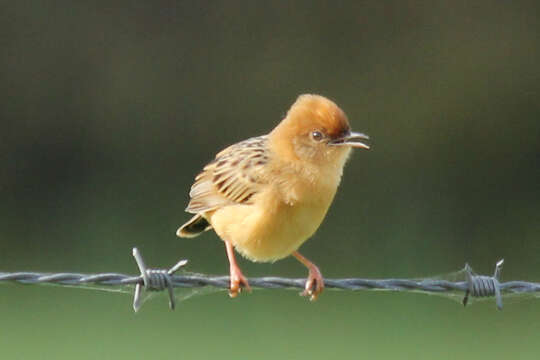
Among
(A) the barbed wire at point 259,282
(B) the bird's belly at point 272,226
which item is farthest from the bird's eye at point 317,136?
(A) the barbed wire at point 259,282

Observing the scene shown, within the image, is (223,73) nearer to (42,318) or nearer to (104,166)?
(104,166)

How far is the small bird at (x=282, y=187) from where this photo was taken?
6.64 meters

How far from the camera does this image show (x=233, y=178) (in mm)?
6996

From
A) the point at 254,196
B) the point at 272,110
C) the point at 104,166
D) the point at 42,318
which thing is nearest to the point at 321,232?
the point at 272,110

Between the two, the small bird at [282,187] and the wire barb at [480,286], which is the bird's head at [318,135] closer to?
the small bird at [282,187]

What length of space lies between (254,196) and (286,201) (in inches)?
8.5

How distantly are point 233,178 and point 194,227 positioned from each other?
689 millimetres

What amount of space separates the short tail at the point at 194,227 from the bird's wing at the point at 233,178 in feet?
0.59

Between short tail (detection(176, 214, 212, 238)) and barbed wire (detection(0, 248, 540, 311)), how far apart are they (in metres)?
1.41

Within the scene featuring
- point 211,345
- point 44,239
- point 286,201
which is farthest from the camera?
point 44,239

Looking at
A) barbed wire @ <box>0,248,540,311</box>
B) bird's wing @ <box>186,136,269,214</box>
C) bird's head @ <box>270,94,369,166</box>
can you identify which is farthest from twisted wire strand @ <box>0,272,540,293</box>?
bird's head @ <box>270,94,369,166</box>

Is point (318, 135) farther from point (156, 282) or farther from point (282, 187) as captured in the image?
point (156, 282)

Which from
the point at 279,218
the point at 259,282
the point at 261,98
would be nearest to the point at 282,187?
the point at 279,218

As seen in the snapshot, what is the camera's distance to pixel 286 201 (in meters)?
6.65
